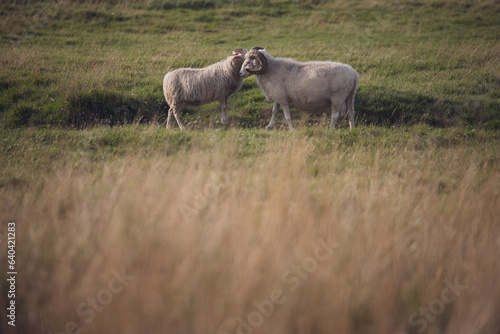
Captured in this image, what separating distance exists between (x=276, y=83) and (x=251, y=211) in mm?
5611

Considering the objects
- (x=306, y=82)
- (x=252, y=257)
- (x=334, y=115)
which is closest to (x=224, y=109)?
(x=306, y=82)

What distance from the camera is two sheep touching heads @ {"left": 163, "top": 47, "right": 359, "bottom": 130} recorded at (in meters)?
8.18

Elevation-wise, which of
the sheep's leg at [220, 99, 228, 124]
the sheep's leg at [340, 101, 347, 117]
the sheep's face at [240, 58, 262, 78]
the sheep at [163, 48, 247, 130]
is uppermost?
the sheep's face at [240, 58, 262, 78]

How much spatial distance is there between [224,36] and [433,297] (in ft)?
53.5

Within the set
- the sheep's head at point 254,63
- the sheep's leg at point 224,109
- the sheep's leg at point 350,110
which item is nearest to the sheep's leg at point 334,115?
the sheep's leg at point 350,110

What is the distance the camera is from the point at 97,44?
1534 centimetres

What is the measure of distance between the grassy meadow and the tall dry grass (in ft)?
0.05

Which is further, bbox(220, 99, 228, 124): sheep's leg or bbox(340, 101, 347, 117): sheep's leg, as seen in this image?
bbox(220, 99, 228, 124): sheep's leg

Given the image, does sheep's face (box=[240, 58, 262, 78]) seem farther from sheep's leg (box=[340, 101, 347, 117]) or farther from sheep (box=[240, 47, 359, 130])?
sheep's leg (box=[340, 101, 347, 117])

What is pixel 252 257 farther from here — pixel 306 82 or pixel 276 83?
pixel 276 83

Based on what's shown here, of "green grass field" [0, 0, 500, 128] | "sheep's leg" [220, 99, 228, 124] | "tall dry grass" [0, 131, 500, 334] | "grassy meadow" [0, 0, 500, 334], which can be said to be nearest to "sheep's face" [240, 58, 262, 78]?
"sheep's leg" [220, 99, 228, 124]

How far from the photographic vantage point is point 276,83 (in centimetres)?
866

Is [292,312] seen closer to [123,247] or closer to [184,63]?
[123,247]

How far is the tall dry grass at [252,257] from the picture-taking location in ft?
8.49
